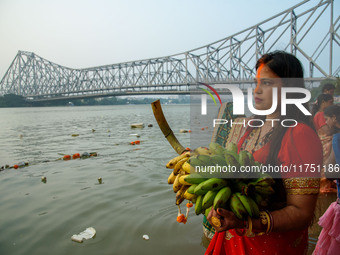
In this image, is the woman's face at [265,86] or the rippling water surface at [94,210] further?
the rippling water surface at [94,210]

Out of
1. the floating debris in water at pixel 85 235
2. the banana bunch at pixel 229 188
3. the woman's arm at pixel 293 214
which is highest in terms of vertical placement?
the banana bunch at pixel 229 188

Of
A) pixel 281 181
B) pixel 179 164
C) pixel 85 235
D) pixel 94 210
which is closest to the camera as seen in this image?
pixel 281 181

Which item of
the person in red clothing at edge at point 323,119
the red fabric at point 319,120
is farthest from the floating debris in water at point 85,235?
the red fabric at point 319,120

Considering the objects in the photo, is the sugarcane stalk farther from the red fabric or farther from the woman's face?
the red fabric

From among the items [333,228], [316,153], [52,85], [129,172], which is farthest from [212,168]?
[52,85]

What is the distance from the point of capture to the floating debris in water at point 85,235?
254cm

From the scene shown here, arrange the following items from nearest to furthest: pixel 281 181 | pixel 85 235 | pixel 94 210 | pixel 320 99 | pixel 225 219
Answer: pixel 225 219 → pixel 281 181 → pixel 85 235 → pixel 320 99 → pixel 94 210

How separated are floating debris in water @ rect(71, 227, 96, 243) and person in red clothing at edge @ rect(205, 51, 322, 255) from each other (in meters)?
1.72

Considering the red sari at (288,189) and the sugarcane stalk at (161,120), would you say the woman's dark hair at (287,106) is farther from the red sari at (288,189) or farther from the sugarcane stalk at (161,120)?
the sugarcane stalk at (161,120)

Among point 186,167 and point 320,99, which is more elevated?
point 320,99

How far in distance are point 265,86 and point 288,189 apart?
16.0 inches

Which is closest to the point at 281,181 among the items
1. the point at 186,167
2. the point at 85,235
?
the point at 186,167

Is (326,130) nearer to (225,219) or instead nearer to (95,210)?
(225,219)

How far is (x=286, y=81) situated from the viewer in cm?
108
